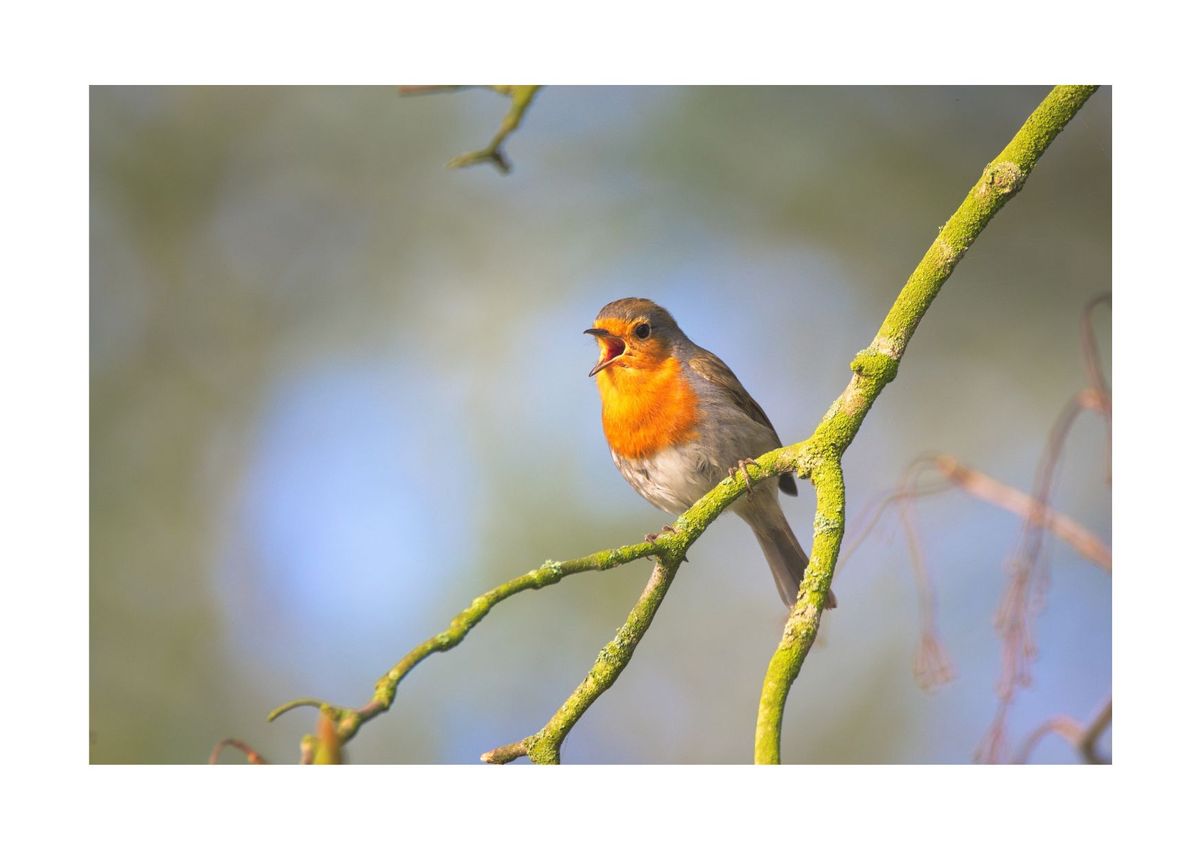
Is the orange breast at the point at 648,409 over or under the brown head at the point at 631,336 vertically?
under

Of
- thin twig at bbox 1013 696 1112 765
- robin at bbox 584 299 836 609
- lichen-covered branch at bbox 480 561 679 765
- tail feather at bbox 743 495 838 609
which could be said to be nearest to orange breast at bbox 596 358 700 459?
robin at bbox 584 299 836 609

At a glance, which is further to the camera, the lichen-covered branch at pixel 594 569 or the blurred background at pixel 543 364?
the blurred background at pixel 543 364

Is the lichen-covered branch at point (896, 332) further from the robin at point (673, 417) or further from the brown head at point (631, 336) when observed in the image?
the brown head at point (631, 336)

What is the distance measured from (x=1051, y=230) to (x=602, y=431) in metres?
1.38

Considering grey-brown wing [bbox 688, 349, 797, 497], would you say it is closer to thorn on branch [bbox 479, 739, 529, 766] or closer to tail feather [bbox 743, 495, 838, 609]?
tail feather [bbox 743, 495, 838, 609]

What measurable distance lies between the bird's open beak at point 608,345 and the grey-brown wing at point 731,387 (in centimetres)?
18

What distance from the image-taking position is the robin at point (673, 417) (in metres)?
2.40

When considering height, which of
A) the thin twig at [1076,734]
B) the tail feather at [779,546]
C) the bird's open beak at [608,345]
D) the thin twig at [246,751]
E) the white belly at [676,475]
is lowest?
the thin twig at [1076,734]

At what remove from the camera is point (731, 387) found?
8.28 feet

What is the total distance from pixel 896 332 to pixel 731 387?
0.88m

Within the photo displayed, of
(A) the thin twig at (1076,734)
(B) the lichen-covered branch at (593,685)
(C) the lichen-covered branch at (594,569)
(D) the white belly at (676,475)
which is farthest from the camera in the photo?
(D) the white belly at (676,475)

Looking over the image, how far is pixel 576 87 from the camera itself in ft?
8.51

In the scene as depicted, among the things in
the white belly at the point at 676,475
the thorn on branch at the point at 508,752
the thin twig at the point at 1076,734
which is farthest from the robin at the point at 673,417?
the thorn on branch at the point at 508,752

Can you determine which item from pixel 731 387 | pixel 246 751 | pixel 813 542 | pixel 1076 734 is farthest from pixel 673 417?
pixel 246 751
